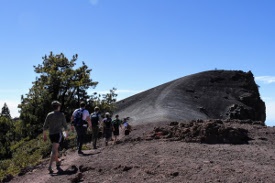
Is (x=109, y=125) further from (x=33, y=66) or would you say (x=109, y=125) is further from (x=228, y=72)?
(x=228, y=72)

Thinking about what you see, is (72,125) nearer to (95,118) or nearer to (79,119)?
(79,119)

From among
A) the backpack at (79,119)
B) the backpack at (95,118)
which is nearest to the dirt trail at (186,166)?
the backpack at (79,119)

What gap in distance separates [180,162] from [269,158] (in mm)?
2880

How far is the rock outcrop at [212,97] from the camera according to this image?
36.9 metres

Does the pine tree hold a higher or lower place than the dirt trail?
higher

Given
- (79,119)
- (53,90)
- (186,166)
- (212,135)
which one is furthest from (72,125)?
(53,90)

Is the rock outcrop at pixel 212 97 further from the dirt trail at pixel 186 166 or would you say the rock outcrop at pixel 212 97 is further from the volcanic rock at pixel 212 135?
the dirt trail at pixel 186 166

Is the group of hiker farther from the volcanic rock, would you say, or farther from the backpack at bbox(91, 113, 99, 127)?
the volcanic rock

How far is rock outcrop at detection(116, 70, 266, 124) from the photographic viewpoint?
36.9 metres

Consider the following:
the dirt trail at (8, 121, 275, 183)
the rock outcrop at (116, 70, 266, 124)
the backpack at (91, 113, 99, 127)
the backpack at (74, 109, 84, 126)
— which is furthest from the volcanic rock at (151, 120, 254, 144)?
the rock outcrop at (116, 70, 266, 124)

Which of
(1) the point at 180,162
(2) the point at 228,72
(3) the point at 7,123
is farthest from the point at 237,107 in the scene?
(1) the point at 180,162

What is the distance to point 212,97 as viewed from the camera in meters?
44.9

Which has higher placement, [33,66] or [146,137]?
[33,66]

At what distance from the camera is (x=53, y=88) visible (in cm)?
2262
